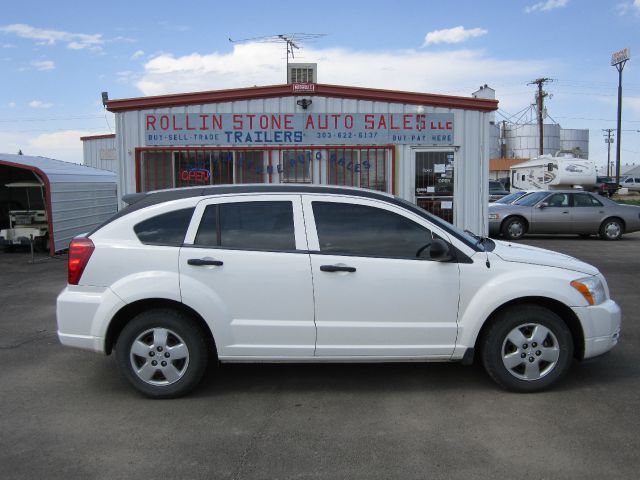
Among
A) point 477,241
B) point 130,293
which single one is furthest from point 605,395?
point 130,293

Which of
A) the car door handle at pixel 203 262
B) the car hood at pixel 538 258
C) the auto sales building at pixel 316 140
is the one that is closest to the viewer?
the car door handle at pixel 203 262

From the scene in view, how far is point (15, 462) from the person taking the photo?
12.6 ft

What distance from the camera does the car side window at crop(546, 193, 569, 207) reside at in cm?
1775

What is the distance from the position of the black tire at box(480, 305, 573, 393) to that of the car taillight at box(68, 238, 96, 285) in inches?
125

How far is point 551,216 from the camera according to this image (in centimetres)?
1756

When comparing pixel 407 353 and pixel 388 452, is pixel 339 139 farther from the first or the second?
pixel 388 452

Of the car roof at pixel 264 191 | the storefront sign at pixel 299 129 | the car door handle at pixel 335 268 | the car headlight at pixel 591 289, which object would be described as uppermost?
the storefront sign at pixel 299 129

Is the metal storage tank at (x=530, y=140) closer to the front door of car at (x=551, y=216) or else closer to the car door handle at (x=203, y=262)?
the front door of car at (x=551, y=216)

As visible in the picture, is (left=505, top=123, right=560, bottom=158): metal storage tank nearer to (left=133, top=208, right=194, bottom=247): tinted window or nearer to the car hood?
the car hood

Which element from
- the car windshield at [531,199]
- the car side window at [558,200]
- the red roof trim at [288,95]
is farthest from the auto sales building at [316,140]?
the car side window at [558,200]

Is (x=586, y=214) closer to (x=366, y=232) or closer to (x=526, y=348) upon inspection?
(x=526, y=348)

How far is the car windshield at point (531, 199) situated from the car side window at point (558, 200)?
208 mm

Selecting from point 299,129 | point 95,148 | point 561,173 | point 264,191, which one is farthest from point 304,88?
point 561,173

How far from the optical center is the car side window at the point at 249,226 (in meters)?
4.90
